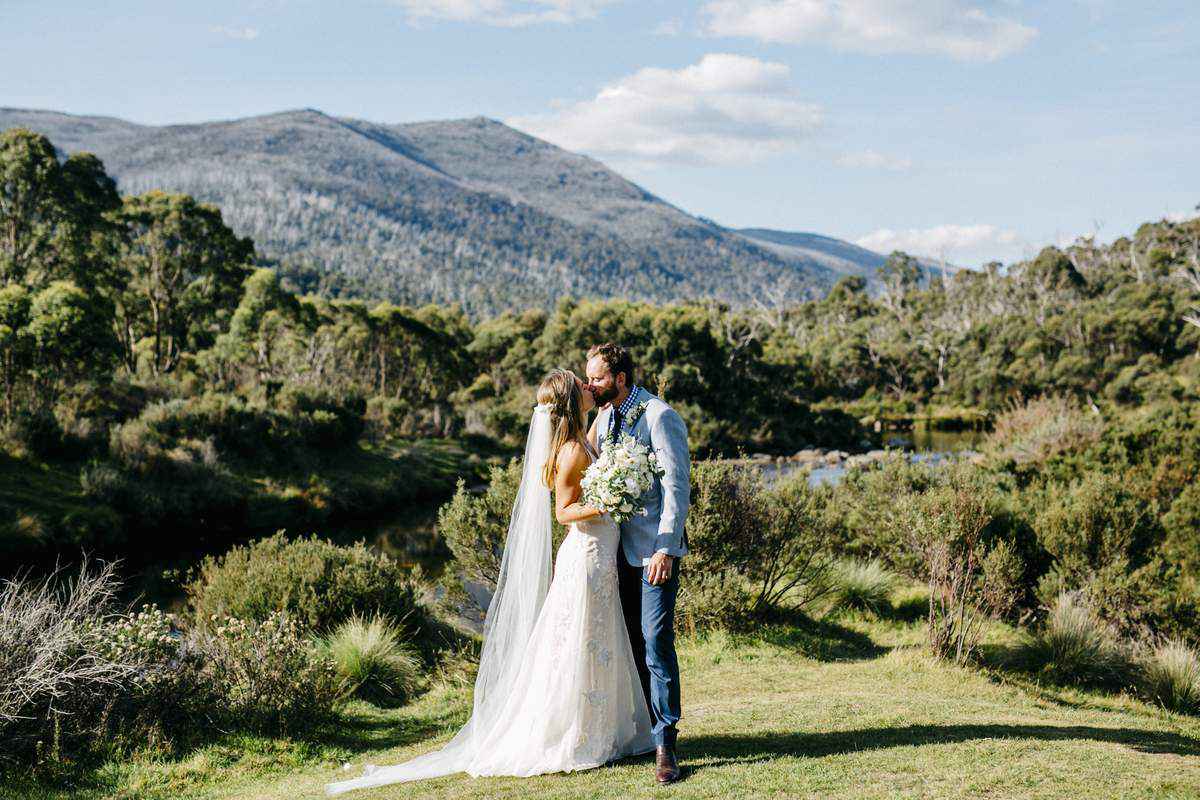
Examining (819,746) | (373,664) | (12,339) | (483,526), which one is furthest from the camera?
(12,339)

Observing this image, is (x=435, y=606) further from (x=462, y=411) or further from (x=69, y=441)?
(x=462, y=411)

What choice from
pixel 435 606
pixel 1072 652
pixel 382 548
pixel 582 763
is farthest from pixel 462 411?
pixel 582 763

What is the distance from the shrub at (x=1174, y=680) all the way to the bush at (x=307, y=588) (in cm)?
834

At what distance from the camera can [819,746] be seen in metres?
5.69

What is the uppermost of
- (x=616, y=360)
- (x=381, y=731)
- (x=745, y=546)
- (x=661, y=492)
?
(x=616, y=360)

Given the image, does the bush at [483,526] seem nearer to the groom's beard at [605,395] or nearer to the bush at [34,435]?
the groom's beard at [605,395]

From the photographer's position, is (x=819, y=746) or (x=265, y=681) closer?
(x=819, y=746)

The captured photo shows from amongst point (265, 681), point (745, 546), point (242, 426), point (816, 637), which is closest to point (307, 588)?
point (265, 681)

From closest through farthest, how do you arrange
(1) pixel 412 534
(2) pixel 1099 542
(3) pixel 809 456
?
(2) pixel 1099 542 → (1) pixel 412 534 → (3) pixel 809 456

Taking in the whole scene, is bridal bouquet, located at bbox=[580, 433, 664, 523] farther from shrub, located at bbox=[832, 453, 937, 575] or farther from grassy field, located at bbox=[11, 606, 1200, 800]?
shrub, located at bbox=[832, 453, 937, 575]

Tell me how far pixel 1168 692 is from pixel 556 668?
7029 mm

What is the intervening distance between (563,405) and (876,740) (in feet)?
9.95

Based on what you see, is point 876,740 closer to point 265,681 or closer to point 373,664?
point 265,681

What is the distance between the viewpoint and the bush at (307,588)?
34.6ft
